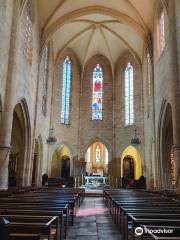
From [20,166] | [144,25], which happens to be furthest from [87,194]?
[144,25]

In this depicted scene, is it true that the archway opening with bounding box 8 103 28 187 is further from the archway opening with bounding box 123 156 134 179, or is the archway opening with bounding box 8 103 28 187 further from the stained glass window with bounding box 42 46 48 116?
the archway opening with bounding box 123 156 134 179

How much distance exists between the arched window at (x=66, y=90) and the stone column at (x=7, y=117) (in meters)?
14.6

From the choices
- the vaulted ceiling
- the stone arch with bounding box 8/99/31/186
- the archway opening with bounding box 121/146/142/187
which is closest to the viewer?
the stone arch with bounding box 8/99/31/186

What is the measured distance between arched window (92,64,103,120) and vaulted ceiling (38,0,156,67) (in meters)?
1.77

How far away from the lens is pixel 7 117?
1455 centimetres

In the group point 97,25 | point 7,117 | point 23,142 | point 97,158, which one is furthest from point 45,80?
point 97,158

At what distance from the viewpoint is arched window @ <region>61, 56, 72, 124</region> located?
29844 millimetres

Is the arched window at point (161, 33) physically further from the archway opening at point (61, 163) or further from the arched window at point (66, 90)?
the archway opening at point (61, 163)

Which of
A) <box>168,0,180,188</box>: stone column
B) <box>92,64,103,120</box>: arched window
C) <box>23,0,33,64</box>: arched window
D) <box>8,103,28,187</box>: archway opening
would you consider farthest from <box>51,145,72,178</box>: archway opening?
<box>168,0,180,188</box>: stone column

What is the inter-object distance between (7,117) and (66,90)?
16.2m

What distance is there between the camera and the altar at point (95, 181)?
84.4ft

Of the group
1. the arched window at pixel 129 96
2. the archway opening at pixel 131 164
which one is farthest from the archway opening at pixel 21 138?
the archway opening at pixel 131 164

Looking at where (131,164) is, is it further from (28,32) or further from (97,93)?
(28,32)

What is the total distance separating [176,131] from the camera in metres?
14.9
